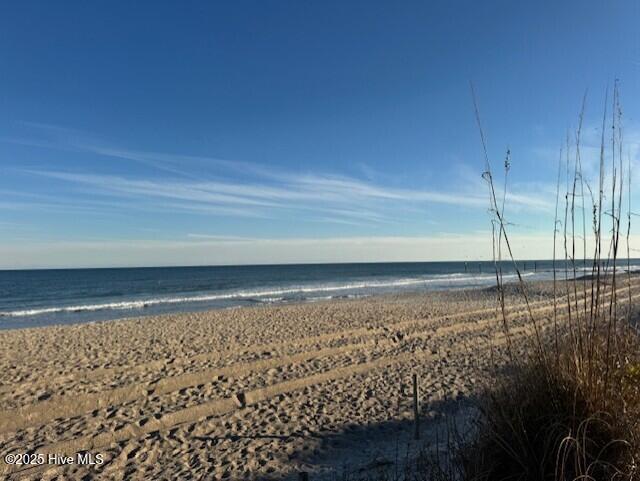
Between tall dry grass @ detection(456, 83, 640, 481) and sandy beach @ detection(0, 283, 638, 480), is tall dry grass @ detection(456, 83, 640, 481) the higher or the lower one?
the higher one

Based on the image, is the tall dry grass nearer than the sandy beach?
Yes

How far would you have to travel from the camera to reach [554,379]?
7.14ft

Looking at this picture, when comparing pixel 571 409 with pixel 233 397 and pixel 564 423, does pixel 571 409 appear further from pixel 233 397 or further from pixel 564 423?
pixel 233 397

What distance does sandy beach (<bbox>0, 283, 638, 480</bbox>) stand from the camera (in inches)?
201

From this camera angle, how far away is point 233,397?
24.0ft

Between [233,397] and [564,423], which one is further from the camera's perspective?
[233,397]

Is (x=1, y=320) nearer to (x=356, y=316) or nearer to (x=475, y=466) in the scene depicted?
(x=356, y=316)

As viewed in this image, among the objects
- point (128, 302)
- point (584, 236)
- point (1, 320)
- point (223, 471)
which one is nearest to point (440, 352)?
point (223, 471)

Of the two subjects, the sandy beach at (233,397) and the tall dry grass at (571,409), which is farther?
the sandy beach at (233,397)

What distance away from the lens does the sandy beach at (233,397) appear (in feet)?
16.7

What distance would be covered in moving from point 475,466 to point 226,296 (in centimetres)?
3141

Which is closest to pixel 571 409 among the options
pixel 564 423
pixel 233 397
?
pixel 564 423

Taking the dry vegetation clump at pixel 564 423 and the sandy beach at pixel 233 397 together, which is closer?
the dry vegetation clump at pixel 564 423

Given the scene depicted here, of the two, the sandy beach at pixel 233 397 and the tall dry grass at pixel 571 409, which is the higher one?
the tall dry grass at pixel 571 409
